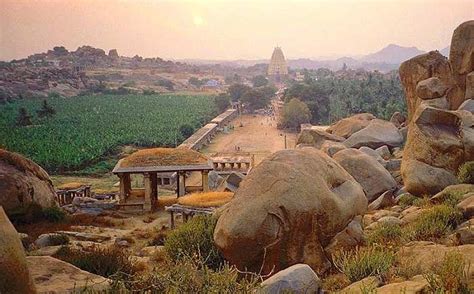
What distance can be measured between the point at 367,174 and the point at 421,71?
9.02 m

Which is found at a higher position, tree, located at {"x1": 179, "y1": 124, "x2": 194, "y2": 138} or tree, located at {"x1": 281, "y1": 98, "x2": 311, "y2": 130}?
tree, located at {"x1": 281, "y1": 98, "x2": 311, "y2": 130}

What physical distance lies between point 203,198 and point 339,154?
5000mm

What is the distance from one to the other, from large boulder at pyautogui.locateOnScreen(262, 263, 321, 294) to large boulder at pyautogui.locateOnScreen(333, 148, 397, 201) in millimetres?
9101

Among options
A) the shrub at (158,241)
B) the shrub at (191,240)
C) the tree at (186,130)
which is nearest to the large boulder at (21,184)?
the shrub at (158,241)

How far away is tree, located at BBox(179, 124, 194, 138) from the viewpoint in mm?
60013

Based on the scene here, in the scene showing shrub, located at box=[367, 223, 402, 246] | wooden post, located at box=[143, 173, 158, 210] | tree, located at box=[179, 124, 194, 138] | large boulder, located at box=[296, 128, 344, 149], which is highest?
shrub, located at box=[367, 223, 402, 246]

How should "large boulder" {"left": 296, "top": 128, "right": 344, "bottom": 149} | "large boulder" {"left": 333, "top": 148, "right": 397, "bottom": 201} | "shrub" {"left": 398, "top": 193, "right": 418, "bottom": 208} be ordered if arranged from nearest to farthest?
"shrub" {"left": 398, "top": 193, "right": 418, "bottom": 208} → "large boulder" {"left": 333, "top": 148, "right": 397, "bottom": 201} → "large boulder" {"left": 296, "top": 128, "right": 344, "bottom": 149}

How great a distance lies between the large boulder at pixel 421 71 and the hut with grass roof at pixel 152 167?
10080 mm

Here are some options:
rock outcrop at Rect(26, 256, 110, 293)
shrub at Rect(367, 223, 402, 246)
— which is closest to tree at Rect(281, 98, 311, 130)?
shrub at Rect(367, 223, 402, 246)

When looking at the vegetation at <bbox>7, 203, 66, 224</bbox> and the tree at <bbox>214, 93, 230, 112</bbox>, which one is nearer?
the vegetation at <bbox>7, 203, 66, 224</bbox>

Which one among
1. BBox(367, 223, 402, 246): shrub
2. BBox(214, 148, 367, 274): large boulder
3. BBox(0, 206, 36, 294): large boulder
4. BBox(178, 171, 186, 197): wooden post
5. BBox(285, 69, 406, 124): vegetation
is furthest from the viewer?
BBox(285, 69, 406, 124): vegetation

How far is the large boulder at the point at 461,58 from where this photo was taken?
20469mm

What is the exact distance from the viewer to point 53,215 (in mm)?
17031

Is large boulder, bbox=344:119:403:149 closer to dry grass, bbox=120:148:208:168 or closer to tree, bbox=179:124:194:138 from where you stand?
dry grass, bbox=120:148:208:168
